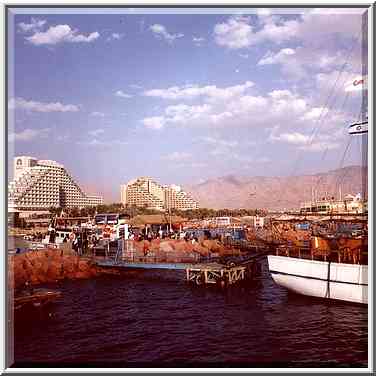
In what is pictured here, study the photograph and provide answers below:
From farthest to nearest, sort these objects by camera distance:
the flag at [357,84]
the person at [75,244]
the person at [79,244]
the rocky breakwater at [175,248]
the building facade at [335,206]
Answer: the rocky breakwater at [175,248] → the person at [79,244] → the person at [75,244] → the building facade at [335,206] → the flag at [357,84]

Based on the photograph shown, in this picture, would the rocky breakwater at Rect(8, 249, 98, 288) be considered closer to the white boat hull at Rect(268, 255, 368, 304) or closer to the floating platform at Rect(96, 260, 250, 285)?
the floating platform at Rect(96, 260, 250, 285)

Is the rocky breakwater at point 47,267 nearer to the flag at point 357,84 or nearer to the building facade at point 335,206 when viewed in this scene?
the building facade at point 335,206

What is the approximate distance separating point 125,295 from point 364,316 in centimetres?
384

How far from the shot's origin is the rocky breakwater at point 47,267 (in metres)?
6.22

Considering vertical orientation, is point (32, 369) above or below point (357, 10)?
below

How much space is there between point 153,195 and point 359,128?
11.1ft

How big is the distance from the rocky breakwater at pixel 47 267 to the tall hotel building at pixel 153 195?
180 cm

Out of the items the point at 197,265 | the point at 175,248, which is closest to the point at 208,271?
the point at 197,265

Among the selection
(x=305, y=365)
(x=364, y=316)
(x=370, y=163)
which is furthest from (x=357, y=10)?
(x=305, y=365)

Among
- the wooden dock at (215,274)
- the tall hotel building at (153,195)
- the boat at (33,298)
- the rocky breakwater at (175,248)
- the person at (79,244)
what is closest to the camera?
the boat at (33,298)

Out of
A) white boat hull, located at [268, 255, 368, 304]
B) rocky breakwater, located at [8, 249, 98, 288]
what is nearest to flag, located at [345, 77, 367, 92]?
white boat hull, located at [268, 255, 368, 304]

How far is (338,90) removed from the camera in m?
5.67

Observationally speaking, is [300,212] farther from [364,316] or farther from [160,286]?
[160,286]

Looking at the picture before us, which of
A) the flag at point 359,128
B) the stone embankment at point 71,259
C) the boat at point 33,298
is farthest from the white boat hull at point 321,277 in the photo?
the boat at point 33,298
